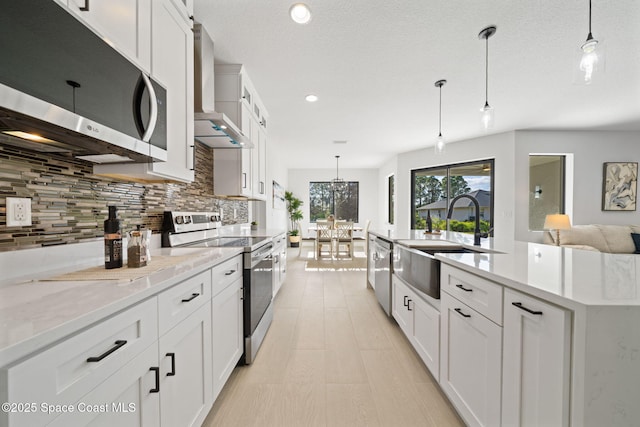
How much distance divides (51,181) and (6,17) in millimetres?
655

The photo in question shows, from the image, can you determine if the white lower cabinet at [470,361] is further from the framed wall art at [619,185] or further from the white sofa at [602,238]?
the framed wall art at [619,185]

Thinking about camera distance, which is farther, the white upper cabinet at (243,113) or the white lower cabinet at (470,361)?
the white upper cabinet at (243,113)

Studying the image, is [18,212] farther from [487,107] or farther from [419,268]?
[487,107]

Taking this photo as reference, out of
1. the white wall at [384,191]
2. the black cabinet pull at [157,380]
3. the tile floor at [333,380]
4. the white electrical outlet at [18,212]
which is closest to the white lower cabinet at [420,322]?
the tile floor at [333,380]

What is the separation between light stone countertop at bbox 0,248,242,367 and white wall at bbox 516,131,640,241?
5.70 meters

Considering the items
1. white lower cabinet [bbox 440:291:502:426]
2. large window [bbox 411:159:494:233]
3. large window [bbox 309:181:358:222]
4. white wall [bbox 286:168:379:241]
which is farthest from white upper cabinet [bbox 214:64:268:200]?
large window [bbox 309:181:358:222]

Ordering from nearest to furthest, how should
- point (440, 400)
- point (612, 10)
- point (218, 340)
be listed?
1. point (218, 340)
2. point (440, 400)
3. point (612, 10)

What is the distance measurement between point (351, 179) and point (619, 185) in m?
6.32

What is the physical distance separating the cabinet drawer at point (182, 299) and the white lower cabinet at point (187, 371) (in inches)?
1.2

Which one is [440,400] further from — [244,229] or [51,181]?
[244,229]

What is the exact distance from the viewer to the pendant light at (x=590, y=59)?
143cm

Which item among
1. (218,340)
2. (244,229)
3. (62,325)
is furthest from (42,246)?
(244,229)

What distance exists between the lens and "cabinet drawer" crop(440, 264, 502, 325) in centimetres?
104

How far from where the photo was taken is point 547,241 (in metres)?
4.27
